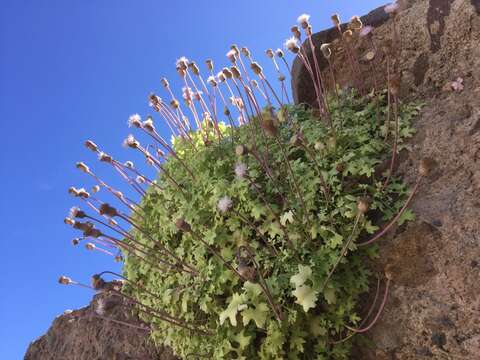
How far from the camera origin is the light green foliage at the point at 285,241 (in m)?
2.38

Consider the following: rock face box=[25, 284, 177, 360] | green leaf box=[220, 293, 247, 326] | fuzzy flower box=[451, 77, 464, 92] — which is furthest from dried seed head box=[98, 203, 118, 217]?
fuzzy flower box=[451, 77, 464, 92]

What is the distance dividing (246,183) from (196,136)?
1.69 meters

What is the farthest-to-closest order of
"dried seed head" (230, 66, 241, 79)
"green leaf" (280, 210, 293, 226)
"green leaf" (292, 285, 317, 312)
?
"dried seed head" (230, 66, 241, 79) < "green leaf" (280, 210, 293, 226) < "green leaf" (292, 285, 317, 312)

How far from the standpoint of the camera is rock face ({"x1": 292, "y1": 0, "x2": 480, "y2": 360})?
85.0 inches

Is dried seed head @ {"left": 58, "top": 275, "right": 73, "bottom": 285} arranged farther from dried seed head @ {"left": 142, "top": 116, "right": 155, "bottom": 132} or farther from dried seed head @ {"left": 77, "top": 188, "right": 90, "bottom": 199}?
dried seed head @ {"left": 142, "top": 116, "right": 155, "bottom": 132}

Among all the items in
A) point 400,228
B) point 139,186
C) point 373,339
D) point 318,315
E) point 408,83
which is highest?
point 139,186

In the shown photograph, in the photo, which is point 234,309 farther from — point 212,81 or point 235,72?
point 212,81

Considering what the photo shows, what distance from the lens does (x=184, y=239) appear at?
3336 millimetres

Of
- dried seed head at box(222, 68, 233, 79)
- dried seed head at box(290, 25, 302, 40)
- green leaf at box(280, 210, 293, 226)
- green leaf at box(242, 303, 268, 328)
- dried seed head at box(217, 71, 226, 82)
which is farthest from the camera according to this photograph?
dried seed head at box(217, 71, 226, 82)

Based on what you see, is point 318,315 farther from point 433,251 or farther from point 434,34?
point 434,34

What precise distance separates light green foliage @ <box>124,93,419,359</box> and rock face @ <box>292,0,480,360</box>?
0.41 feet

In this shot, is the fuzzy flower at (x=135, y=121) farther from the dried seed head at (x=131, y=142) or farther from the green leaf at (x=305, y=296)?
the green leaf at (x=305, y=296)

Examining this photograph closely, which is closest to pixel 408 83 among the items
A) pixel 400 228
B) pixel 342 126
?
pixel 342 126

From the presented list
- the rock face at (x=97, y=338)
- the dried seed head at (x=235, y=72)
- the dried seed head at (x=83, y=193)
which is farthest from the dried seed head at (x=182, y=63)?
the rock face at (x=97, y=338)
